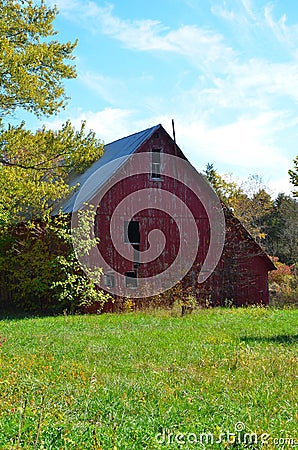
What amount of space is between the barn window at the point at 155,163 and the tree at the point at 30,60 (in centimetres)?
649

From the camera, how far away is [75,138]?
1897cm

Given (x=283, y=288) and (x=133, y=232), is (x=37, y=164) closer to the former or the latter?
(x=133, y=232)

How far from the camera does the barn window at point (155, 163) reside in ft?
76.8

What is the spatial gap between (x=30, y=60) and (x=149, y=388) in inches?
444

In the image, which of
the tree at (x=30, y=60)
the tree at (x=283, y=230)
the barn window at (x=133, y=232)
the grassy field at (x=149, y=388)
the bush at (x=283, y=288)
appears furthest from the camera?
the tree at (x=283, y=230)

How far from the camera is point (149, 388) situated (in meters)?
7.83

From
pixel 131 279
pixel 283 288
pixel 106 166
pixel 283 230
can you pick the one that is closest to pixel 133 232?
pixel 131 279

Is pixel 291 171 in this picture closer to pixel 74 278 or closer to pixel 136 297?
pixel 136 297

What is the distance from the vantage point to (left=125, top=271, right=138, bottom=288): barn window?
22.0m

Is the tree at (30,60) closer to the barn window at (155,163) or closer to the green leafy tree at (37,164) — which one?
the green leafy tree at (37,164)

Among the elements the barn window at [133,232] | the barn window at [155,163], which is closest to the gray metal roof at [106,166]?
the barn window at [155,163]

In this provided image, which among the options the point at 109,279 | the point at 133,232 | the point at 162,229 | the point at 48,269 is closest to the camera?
the point at 48,269

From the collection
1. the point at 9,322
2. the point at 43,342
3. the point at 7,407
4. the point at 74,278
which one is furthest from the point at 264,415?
the point at 74,278

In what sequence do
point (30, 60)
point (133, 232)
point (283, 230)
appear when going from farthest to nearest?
point (283, 230) < point (133, 232) < point (30, 60)
